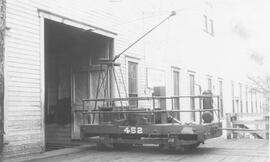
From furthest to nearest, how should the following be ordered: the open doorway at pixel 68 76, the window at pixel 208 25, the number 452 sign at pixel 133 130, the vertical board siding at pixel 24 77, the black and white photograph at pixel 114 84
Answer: the window at pixel 208 25 < the open doorway at pixel 68 76 < the number 452 sign at pixel 133 130 < the black and white photograph at pixel 114 84 < the vertical board siding at pixel 24 77

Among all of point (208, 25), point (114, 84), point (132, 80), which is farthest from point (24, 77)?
point (208, 25)

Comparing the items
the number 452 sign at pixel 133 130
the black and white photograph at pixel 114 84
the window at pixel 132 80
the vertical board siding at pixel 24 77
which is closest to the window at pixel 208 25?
the black and white photograph at pixel 114 84

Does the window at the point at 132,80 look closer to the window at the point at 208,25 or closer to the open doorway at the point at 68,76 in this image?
the open doorway at the point at 68,76

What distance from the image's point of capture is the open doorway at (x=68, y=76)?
46.7ft

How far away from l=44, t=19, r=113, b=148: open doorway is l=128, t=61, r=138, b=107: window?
1526mm

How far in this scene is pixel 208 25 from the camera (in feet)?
83.4

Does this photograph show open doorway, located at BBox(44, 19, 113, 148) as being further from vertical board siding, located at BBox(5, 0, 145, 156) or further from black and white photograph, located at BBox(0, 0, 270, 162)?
vertical board siding, located at BBox(5, 0, 145, 156)

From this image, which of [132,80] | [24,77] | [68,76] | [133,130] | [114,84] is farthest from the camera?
[132,80]

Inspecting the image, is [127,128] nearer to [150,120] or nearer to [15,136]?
[150,120]

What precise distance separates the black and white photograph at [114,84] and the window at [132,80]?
2.6 inches

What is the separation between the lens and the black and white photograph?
31.6ft

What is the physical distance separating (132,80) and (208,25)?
38.6ft

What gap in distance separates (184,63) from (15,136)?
502 inches

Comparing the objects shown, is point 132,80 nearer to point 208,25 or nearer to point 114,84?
point 114,84
